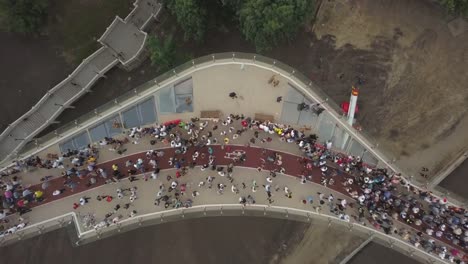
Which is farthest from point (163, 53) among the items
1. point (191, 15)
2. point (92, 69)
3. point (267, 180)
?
point (267, 180)

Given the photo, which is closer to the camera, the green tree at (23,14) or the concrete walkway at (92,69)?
the concrete walkway at (92,69)

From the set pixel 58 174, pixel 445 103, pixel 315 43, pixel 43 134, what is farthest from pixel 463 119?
pixel 43 134

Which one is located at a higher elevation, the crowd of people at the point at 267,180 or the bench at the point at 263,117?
the bench at the point at 263,117

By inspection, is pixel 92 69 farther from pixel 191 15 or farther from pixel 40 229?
pixel 40 229

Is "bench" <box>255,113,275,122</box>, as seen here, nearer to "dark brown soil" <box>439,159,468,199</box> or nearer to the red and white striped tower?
the red and white striped tower

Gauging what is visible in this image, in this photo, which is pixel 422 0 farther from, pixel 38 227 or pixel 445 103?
pixel 38 227

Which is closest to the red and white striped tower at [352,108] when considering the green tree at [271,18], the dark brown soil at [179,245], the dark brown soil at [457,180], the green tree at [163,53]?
the green tree at [271,18]

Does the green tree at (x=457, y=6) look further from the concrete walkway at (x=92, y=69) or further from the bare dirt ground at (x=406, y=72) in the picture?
the concrete walkway at (x=92, y=69)
